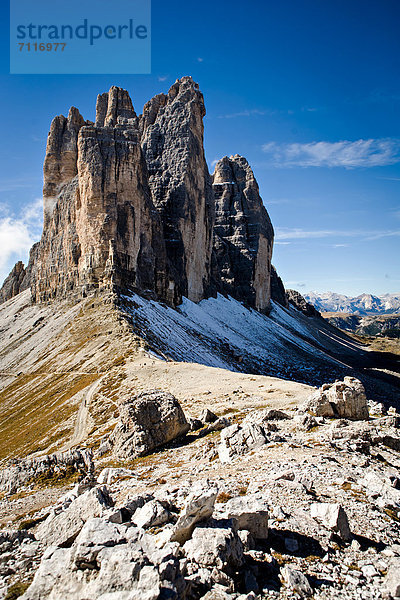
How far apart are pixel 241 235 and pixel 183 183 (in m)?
42.2

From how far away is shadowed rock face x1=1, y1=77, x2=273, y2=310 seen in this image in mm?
68500

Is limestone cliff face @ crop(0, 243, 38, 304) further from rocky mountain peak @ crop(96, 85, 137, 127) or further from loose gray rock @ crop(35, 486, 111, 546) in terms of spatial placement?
loose gray rock @ crop(35, 486, 111, 546)

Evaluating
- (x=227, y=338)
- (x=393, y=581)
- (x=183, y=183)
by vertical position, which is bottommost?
(x=227, y=338)

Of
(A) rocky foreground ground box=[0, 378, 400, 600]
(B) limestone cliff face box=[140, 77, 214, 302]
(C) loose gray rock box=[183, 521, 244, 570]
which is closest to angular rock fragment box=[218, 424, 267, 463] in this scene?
(A) rocky foreground ground box=[0, 378, 400, 600]

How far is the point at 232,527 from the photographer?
23.9ft

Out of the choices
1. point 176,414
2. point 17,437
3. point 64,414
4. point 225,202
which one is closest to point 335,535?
point 176,414

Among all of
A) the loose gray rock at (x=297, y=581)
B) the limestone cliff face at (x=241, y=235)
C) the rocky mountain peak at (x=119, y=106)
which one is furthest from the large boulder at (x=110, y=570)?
the limestone cliff face at (x=241, y=235)

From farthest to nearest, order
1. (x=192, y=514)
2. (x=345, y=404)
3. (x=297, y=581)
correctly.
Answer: (x=345, y=404), (x=192, y=514), (x=297, y=581)

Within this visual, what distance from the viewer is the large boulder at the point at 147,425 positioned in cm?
1672

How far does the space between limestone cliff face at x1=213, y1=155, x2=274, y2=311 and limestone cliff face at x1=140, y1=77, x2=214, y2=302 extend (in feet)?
67.1

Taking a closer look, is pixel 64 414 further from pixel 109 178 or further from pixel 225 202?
pixel 225 202

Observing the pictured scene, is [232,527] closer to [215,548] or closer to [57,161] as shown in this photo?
A: [215,548]

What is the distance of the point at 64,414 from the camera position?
3625 centimetres

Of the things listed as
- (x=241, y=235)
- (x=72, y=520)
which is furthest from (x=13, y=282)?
(x=72, y=520)
